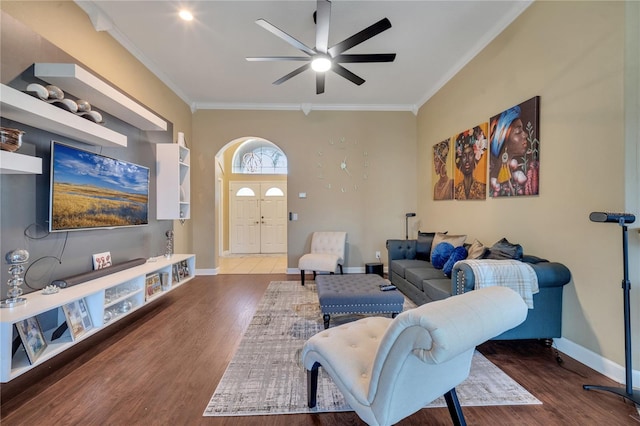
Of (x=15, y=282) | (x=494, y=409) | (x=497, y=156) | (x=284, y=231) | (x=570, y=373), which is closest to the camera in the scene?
(x=494, y=409)

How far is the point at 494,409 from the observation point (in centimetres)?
165

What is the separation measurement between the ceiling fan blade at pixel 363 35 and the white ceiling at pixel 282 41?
0.41 metres

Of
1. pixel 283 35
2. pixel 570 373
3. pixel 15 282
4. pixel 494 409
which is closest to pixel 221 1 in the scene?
pixel 283 35

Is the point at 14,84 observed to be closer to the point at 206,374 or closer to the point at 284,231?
the point at 206,374

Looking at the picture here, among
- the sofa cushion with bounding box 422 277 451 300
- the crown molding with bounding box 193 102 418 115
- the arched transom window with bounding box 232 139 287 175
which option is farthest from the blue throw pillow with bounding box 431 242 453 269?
Answer: the arched transom window with bounding box 232 139 287 175

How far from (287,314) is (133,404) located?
164 cm

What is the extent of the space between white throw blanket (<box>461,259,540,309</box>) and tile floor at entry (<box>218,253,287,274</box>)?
3763 millimetres

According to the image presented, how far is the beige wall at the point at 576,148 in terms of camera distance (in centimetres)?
191

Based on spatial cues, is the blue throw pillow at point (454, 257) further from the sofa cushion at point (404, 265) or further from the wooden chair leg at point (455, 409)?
the wooden chair leg at point (455, 409)

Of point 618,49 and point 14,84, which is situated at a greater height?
point 618,49

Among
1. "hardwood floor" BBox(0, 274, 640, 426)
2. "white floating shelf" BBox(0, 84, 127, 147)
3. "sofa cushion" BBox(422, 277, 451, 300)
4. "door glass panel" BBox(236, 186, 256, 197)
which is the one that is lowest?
"hardwood floor" BBox(0, 274, 640, 426)

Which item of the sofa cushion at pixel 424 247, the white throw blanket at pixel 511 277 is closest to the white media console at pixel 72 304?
the white throw blanket at pixel 511 277

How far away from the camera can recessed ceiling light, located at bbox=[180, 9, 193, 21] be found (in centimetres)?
271

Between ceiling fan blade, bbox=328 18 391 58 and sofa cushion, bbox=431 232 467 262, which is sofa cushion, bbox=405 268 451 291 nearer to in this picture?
sofa cushion, bbox=431 232 467 262
